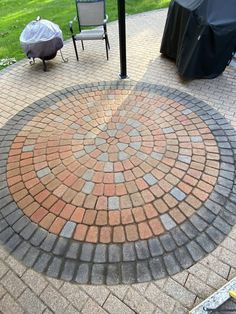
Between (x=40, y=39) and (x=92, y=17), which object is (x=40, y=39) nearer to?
(x=40, y=39)

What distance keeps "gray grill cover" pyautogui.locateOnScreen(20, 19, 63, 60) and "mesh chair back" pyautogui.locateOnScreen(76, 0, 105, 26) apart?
921 mm

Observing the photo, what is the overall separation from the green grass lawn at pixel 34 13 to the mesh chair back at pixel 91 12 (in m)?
1.01

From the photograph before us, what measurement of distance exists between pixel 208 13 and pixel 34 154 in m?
3.13

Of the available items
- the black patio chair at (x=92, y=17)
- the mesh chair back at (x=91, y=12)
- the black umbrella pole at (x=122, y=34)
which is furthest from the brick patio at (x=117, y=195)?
the mesh chair back at (x=91, y=12)

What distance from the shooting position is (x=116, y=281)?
79.5 inches

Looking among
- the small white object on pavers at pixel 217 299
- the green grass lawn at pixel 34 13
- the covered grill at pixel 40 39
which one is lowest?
the small white object on pavers at pixel 217 299

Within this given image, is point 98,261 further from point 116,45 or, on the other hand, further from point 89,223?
point 116,45

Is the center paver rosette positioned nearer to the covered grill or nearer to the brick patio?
the brick patio

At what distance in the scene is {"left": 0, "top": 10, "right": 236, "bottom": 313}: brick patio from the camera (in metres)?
2.00

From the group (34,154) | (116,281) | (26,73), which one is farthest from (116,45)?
(116,281)

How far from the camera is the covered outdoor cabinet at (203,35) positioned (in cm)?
372

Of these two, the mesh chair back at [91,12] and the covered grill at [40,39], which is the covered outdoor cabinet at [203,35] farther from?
the covered grill at [40,39]

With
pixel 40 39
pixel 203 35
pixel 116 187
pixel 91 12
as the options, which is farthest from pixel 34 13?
pixel 116 187

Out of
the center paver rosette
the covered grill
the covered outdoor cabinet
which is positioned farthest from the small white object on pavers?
the covered grill
